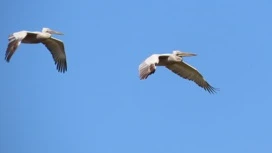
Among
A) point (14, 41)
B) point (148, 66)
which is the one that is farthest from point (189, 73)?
point (14, 41)

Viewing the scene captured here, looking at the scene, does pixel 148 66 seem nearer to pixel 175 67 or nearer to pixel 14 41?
pixel 175 67

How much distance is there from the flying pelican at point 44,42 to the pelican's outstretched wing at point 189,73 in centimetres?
419

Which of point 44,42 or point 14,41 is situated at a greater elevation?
point 44,42

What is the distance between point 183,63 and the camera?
37.0 metres

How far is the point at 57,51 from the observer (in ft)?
128

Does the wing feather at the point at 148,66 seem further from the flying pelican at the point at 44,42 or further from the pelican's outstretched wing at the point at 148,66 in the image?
the flying pelican at the point at 44,42

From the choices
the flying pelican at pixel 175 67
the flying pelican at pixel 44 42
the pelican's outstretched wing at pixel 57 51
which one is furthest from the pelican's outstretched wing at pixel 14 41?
the flying pelican at pixel 175 67

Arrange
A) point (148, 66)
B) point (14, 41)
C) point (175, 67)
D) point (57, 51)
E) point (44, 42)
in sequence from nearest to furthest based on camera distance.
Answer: point (148, 66), point (14, 41), point (175, 67), point (44, 42), point (57, 51)

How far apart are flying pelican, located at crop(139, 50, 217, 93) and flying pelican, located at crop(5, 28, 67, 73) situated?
160 inches

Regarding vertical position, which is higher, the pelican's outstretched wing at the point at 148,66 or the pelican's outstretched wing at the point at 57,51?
the pelican's outstretched wing at the point at 57,51

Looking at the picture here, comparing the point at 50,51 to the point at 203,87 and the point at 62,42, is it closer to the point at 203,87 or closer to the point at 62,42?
the point at 62,42

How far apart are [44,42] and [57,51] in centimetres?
85

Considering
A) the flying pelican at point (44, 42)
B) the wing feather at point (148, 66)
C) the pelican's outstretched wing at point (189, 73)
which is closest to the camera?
the wing feather at point (148, 66)

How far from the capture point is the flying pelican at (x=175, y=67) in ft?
112
